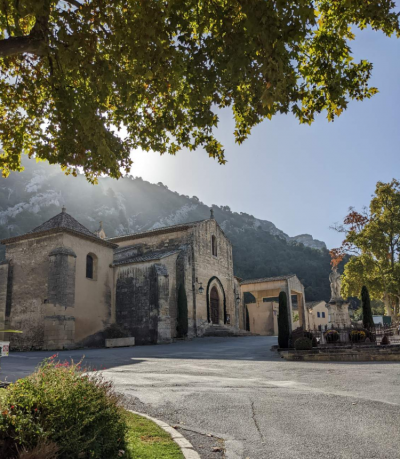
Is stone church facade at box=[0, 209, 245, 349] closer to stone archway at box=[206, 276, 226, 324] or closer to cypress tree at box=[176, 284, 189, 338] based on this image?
cypress tree at box=[176, 284, 189, 338]

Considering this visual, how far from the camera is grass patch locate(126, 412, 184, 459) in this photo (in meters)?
3.83

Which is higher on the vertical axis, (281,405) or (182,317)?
(182,317)

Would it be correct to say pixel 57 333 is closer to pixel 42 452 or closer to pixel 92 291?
pixel 92 291

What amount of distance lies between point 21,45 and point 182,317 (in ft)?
72.4

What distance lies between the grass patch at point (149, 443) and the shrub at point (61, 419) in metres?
0.25

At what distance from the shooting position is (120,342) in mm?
22078

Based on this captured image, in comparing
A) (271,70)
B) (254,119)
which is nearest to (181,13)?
(271,70)

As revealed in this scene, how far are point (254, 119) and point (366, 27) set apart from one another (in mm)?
2160

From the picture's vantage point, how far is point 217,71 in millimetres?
5582

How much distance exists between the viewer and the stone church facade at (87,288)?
21141mm

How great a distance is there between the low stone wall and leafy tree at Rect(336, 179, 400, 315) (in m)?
13.7

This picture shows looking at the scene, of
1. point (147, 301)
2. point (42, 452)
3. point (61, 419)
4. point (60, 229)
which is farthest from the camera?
point (147, 301)

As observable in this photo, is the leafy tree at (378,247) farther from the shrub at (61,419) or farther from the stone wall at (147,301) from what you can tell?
the shrub at (61,419)

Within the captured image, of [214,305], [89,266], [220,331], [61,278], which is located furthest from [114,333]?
[214,305]
